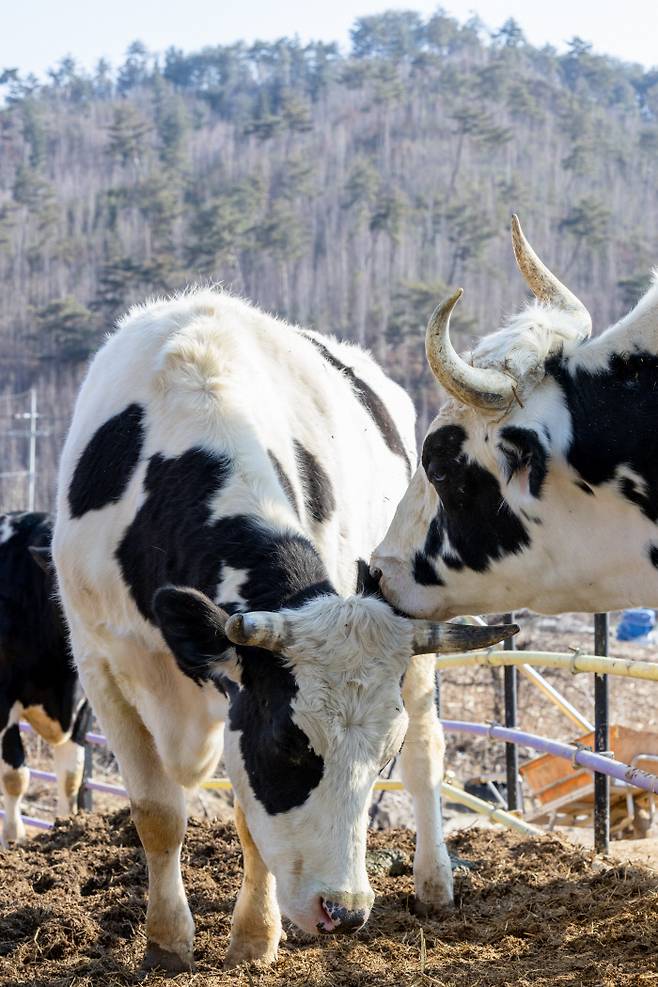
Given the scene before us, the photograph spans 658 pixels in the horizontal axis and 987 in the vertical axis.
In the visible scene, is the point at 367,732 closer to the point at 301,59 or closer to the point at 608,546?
the point at 608,546

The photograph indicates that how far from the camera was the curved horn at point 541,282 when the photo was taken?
4164 millimetres

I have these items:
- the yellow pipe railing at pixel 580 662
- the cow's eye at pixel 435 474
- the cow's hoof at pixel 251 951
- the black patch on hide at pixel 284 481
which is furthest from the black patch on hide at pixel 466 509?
the cow's hoof at pixel 251 951

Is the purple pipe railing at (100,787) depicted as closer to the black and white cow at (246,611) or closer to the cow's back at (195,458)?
the black and white cow at (246,611)

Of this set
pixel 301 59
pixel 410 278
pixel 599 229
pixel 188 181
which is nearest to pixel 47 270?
pixel 188 181

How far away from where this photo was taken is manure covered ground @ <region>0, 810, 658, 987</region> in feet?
13.5

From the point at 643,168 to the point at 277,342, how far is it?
10397cm

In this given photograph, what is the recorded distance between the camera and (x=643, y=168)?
102m

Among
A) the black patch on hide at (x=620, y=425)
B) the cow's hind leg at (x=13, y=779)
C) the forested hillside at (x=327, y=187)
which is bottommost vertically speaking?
the cow's hind leg at (x=13, y=779)

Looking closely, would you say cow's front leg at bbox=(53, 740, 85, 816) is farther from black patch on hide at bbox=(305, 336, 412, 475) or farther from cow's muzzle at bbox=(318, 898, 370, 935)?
cow's muzzle at bbox=(318, 898, 370, 935)

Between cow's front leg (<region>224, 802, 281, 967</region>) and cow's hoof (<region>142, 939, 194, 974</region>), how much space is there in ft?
0.49

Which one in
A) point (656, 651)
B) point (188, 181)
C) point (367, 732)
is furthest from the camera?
point (188, 181)

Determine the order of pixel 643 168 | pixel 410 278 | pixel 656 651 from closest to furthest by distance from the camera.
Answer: pixel 656 651, pixel 410 278, pixel 643 168

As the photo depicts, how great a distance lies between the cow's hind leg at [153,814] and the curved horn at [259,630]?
1.41 m

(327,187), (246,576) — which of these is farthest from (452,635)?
(327,187)
